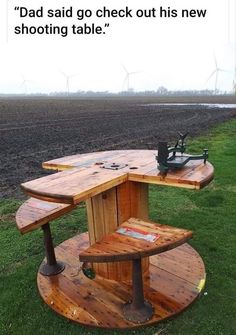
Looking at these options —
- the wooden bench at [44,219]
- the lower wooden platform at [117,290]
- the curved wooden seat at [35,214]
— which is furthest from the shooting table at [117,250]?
the curved wooden seat at [35,214]

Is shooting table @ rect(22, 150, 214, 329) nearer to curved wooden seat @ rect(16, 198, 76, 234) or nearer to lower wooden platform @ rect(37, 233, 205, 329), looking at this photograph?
lower wooden platform @ rect(37, 233, 205, 329)

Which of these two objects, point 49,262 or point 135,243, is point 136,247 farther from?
point 49,262

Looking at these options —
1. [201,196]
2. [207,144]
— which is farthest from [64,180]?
[207,144]

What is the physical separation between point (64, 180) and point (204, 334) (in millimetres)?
1853

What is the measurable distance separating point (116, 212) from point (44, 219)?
76 cm

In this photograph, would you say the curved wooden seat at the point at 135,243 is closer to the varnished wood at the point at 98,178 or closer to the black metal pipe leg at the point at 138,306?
the black metal pipe leg at the point at 138,306

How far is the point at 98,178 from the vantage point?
3.08 m

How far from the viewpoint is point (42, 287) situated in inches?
143

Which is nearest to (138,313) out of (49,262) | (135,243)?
(135,243)

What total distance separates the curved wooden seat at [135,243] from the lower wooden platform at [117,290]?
2.71 feet

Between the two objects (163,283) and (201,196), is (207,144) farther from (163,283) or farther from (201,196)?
(163,283)

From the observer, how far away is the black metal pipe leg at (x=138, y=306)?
3056mm

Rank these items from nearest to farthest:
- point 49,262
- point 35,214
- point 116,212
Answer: point 116,212, point 35,214, point 49,262

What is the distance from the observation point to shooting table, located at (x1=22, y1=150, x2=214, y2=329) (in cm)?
275
